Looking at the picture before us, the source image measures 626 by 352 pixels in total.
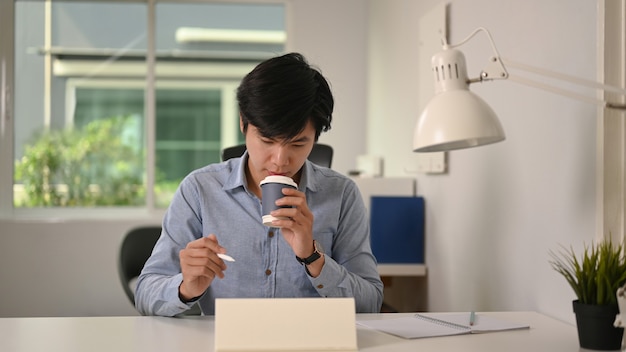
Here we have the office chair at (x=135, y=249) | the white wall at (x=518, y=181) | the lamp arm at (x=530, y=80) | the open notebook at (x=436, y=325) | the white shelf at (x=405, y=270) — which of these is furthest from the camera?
the office chair at (x=135, y=249)

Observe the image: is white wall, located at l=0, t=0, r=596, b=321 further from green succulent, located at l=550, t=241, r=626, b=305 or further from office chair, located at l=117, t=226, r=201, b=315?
office chair, located at l=117, t=226, r=201, b=315

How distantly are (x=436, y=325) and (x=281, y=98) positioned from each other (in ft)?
2.01

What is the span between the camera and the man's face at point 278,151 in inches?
70.9

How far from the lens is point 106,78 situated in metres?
5.20

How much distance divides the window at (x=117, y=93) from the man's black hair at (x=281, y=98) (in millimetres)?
3374

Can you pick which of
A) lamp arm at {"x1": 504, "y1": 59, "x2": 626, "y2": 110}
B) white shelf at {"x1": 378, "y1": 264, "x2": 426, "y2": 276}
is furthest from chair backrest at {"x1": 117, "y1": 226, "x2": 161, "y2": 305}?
lamp arm at {"x1": 504, "y1": 59, "x2": 626, "y2": 110}

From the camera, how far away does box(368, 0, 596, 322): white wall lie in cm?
194

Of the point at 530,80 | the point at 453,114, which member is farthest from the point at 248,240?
the point at 530,80

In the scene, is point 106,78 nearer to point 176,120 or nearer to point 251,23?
point 176,120

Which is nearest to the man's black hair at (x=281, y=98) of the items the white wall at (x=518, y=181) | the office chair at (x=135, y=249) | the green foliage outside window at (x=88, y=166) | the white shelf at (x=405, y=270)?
the white wall at (x=518, y=181)

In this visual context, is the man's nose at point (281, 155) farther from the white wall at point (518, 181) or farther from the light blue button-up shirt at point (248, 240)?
the white wall at point (518, 181)

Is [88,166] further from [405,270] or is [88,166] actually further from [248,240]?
[248,240]

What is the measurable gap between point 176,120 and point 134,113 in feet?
0.92

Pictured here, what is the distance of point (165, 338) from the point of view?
61.1 inches
